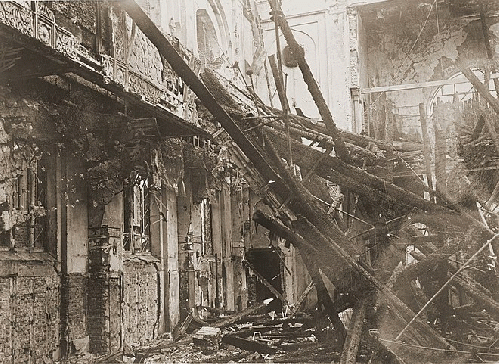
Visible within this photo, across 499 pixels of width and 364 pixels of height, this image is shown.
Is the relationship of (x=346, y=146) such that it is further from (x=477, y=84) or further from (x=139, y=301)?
(x=139, y=301)

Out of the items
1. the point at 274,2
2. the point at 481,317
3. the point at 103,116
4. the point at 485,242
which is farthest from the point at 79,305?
the point at 481,317

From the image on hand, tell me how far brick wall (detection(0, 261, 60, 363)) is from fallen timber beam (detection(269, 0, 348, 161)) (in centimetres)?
470

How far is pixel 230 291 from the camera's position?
1576cm

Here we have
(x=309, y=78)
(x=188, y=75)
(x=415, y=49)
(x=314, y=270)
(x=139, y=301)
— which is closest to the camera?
(x=188, y=75)

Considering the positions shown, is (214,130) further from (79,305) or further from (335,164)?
(79,305)

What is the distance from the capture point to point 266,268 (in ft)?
55.6

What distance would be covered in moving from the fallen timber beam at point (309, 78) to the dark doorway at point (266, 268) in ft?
27.8

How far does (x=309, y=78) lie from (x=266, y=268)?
1016 cm

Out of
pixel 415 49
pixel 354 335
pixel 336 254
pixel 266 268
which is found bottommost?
pixel 354 335

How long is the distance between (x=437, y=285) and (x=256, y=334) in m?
3.64

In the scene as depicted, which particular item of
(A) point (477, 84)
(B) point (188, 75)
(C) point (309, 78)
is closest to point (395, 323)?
(C) point (309, 78)

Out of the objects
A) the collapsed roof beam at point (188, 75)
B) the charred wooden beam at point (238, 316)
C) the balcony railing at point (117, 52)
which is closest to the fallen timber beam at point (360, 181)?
the collapsed roof beam at point (188, 75)

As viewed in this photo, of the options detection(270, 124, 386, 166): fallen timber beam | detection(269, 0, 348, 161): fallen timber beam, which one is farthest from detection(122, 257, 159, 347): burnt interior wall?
detection(269, 0, 348, 161): fallen timber beam

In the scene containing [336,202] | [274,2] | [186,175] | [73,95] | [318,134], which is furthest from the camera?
[186,175]
